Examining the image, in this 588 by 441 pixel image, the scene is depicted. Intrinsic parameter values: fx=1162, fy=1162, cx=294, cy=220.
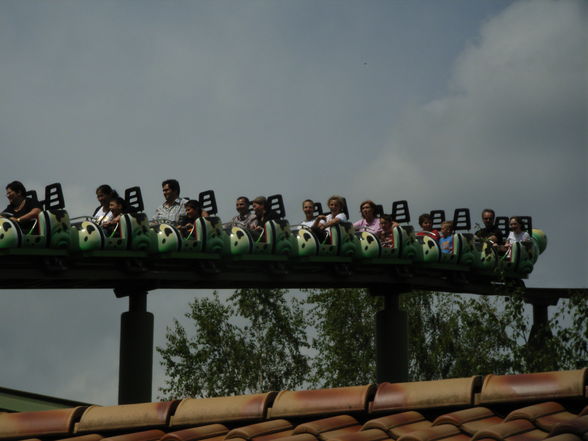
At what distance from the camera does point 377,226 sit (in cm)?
1720

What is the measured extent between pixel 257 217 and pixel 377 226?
6.98ft

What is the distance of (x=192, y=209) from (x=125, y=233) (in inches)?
41.5

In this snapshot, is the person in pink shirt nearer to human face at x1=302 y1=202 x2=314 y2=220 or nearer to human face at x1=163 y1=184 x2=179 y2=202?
human face at x1=302 y1=202 x2=314 y2=220

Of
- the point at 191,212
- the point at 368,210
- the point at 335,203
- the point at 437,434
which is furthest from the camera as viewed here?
the point at 368,210

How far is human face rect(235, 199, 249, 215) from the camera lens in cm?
1586

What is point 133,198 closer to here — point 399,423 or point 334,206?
point 334,206

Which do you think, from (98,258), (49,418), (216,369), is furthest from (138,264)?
→ (216,369)

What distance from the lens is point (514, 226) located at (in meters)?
19.1

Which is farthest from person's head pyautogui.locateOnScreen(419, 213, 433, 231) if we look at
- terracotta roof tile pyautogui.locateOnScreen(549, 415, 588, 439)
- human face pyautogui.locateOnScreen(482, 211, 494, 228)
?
terracotta roof tile pyautogui.locateOnScreen(549, 415, 588, 439)

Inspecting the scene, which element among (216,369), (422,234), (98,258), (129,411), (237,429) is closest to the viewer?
(237,429)

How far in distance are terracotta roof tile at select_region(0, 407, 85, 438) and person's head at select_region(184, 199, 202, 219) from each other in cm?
997

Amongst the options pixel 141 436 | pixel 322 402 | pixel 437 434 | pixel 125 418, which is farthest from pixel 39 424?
pixel 437 434

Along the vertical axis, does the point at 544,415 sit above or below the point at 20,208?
below

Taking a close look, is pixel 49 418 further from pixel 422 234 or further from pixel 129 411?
pixel 422 234
